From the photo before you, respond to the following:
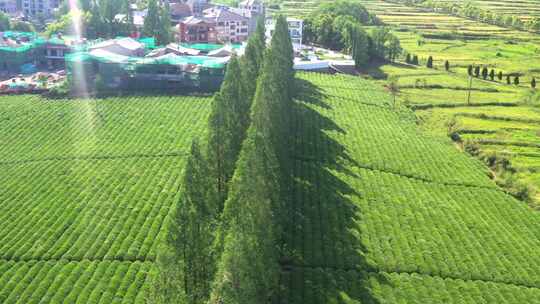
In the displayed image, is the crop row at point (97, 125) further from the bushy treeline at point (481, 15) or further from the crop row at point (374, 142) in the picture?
the bushy treeline at point (481, 15)

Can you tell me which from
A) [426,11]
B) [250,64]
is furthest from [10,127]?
[426,11]

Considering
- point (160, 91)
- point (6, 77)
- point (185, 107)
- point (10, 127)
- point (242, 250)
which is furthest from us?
point (6, 77)

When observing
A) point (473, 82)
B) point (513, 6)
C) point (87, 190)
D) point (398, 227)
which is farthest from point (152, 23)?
point (513, 6)

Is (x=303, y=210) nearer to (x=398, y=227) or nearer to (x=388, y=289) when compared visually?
(x=398, y=227)

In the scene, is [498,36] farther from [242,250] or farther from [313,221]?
[242,250]

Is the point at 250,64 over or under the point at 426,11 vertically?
under

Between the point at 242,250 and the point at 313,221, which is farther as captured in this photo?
the point at 313,221

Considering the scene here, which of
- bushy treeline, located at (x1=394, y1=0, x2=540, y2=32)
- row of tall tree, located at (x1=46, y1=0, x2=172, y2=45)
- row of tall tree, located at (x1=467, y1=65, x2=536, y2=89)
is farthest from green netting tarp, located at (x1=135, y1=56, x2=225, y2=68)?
bushy treeline, located at (x1=394, y1=0, x2=540, y2=32)
